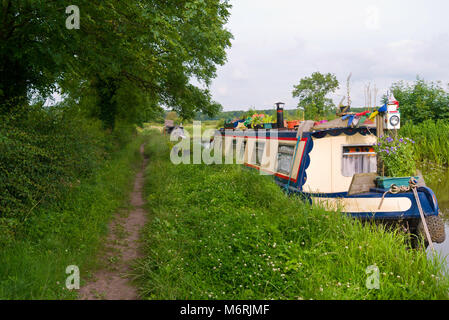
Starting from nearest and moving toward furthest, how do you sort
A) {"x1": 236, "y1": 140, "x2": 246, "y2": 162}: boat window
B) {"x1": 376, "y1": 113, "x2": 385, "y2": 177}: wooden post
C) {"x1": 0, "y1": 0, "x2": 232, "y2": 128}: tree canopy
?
{"x1": 0, "y1": 0, "x2": 232, "y2": 128}: tree canopy, {"x1": 376, "y1": 113, "x2": 385, "y2": 177}: wooden post, {"x1": 236, "y1": 140, "x2": 246, "y2": 162}: boat window

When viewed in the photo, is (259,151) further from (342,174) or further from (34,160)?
(34,160)

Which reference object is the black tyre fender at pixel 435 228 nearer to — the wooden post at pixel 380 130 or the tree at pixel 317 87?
the wooden post at pixel 380 130

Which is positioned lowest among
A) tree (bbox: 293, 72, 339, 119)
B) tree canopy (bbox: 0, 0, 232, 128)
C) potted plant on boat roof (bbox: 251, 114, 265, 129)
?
potted plant on boat roof (bbox: 251, 114, 265, 129)

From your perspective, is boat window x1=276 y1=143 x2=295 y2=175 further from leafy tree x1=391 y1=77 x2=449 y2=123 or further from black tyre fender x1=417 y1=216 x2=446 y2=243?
leafy tree x1=391 y1=77 x2=449 y2=123

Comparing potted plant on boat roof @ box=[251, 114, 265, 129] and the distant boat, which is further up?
potted plant on boat roof @ box=[251, 114, 265, 129]

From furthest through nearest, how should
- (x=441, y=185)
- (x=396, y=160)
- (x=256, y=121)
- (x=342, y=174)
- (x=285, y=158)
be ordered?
(x=441, y=185)
(x=256, y=121)
(x=285, y=158)
(x=342, y=174)
(x=396, y=160)

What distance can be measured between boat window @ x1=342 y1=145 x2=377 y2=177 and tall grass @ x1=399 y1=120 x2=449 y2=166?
7879mm

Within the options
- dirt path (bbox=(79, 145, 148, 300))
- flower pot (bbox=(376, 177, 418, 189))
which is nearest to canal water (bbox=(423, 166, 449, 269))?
flower pot (bbox=(376, 177, 418, 189))

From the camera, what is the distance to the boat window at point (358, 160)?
581cm

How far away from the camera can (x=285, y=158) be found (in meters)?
6.69

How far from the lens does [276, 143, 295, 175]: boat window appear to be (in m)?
6.41

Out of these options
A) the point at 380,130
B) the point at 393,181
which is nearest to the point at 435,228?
the point at 393,181

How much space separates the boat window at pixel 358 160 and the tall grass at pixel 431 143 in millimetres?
7879

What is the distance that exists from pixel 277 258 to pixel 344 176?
3094 mm
